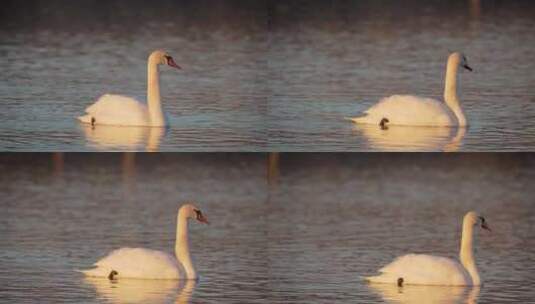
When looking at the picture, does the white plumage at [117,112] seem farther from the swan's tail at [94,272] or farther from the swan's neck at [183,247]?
the swan's tail at [94,272]

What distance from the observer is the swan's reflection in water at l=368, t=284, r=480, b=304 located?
6352mm

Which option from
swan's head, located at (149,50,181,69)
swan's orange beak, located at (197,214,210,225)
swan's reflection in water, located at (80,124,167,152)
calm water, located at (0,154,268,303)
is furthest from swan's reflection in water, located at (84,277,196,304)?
swan's head, located at (149,50,181,69)

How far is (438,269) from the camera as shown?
646 cm

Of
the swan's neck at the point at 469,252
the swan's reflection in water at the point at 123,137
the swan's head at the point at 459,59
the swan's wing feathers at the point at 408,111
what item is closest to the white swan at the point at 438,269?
the swan's neck at the point at 469,252

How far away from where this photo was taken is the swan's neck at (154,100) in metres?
6.39

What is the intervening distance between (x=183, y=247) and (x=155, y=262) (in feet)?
0.37

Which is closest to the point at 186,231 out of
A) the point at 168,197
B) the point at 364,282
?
the point at 168,197

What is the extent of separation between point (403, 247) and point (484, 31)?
28.2 inches

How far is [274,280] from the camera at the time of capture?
6.31 m

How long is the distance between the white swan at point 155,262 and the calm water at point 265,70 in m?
0.26

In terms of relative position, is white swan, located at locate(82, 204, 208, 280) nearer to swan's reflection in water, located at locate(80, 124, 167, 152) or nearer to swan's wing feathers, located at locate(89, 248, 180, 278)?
swan's wing feathers, located at locate(89, 248, 180, 278)

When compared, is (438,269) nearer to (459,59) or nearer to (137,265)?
(459,59)

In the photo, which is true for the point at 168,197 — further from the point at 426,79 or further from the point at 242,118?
the point at 426,79

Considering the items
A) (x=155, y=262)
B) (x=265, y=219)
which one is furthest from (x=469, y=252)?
(x=155, y=262)
